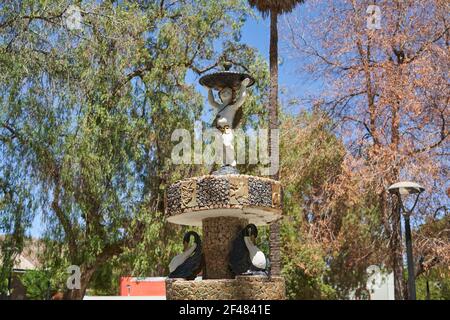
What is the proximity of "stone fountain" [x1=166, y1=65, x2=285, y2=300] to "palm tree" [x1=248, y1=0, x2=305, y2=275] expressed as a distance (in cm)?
651

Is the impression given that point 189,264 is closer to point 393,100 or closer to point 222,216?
point 222,216

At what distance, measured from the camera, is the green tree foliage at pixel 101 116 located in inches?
613

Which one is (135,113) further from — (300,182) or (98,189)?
(300,182)

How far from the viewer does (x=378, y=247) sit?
1867cm

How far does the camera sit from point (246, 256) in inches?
344

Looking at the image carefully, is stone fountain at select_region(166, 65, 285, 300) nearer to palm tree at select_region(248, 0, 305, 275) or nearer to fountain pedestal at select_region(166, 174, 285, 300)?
fountain pedestal at select_region(166, 174, 285, 300)

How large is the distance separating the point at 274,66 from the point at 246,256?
999cm

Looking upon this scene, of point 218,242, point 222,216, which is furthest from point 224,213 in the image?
point 218,242

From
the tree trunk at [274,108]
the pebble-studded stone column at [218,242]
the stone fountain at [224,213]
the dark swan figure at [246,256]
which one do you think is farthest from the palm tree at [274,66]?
the dark swan figure at [246,256]

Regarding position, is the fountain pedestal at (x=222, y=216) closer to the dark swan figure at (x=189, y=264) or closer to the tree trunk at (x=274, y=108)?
the dark swan figure at (x=189, y=264)

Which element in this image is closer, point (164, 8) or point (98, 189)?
point (98, 189)

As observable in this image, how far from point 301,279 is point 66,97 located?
46.4 feet

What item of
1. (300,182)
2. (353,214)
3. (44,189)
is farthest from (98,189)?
(353,214)

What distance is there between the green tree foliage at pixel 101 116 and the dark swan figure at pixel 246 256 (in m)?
7.89
